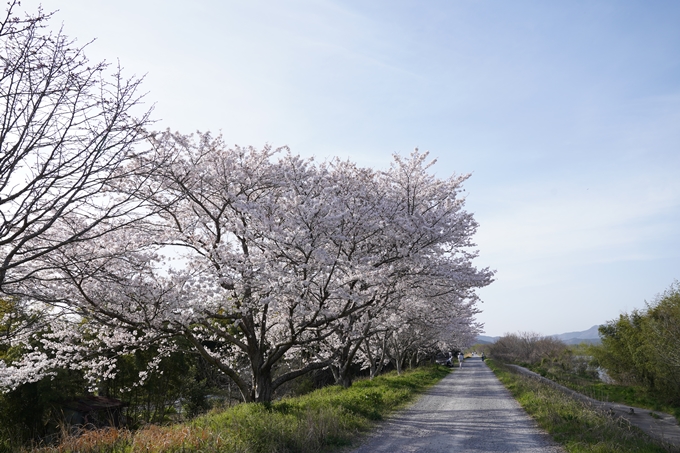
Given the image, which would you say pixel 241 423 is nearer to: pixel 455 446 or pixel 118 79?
pixel 455 446

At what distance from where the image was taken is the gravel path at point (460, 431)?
9.26 meters

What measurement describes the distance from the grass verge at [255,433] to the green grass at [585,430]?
4396 millimetres

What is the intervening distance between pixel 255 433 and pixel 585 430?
7121 mm

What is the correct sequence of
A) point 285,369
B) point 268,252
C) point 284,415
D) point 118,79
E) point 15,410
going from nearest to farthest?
1. point 118,79
2. point 284,415
3. point 268,252
4. point 15,410
5. point 285,369

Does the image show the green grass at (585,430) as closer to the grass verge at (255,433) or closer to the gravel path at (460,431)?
the gravel path at (460,431)

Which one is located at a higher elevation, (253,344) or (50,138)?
(50,138)

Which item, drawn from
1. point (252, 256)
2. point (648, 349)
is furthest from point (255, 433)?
point (648, 349)

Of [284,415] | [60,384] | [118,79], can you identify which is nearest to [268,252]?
[284,415]

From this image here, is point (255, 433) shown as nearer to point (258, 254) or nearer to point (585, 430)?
point (258, 254)

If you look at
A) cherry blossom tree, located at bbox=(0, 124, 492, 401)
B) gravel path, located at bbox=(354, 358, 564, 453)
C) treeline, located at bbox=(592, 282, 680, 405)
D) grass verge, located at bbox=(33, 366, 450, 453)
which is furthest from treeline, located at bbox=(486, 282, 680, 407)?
grass verge, located at bbox=(33, 366, 450, 453)

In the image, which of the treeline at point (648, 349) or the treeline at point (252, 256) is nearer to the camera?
the treeline at point (252, 256)

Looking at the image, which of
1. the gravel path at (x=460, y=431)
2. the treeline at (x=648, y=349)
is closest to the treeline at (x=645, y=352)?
the treeline at (x=648, y=349)

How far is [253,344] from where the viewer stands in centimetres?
1318

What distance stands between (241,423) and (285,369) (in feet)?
72.6
